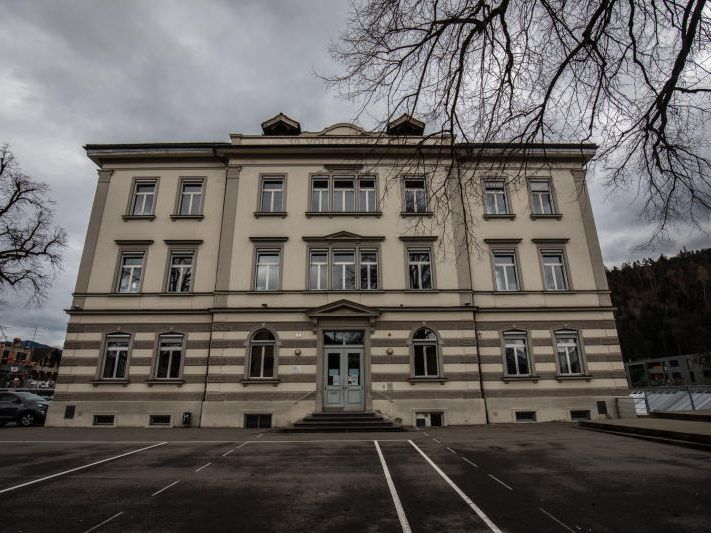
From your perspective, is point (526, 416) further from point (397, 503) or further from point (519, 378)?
point (397, 503)

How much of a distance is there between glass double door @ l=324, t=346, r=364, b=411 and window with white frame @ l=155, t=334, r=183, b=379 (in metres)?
5.97

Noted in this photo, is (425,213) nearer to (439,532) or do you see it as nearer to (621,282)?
(439,532)

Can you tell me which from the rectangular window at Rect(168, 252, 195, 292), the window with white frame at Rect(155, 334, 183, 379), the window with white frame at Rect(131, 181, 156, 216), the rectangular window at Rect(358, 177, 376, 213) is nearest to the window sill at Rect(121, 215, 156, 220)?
the window with white frame at Rect(131, 181, 156, 216)

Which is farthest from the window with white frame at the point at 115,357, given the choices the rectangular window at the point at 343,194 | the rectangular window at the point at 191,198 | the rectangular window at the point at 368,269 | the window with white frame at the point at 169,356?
the rectangular window at the point at 343,194

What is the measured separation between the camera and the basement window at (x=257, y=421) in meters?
14.6

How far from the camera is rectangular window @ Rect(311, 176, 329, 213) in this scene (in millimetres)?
17703

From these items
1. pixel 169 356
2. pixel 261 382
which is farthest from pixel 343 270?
pixel 169 356

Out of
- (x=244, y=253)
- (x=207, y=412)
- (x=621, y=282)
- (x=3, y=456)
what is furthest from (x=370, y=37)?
(x=621, y=282)

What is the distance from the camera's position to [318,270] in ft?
54.5

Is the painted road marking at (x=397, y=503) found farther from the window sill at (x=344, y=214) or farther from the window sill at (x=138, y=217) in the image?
the window sill at (x=138, y=217)

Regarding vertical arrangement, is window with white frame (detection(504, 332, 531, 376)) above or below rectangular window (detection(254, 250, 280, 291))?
below

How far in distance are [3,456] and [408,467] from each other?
30.3ft

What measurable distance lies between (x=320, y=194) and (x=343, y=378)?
27.1ft

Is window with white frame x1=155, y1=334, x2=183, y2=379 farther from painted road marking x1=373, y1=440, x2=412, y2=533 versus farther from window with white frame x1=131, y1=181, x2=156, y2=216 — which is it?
A: painted road marking x1=373, y1=440, x2=412, y2=533
